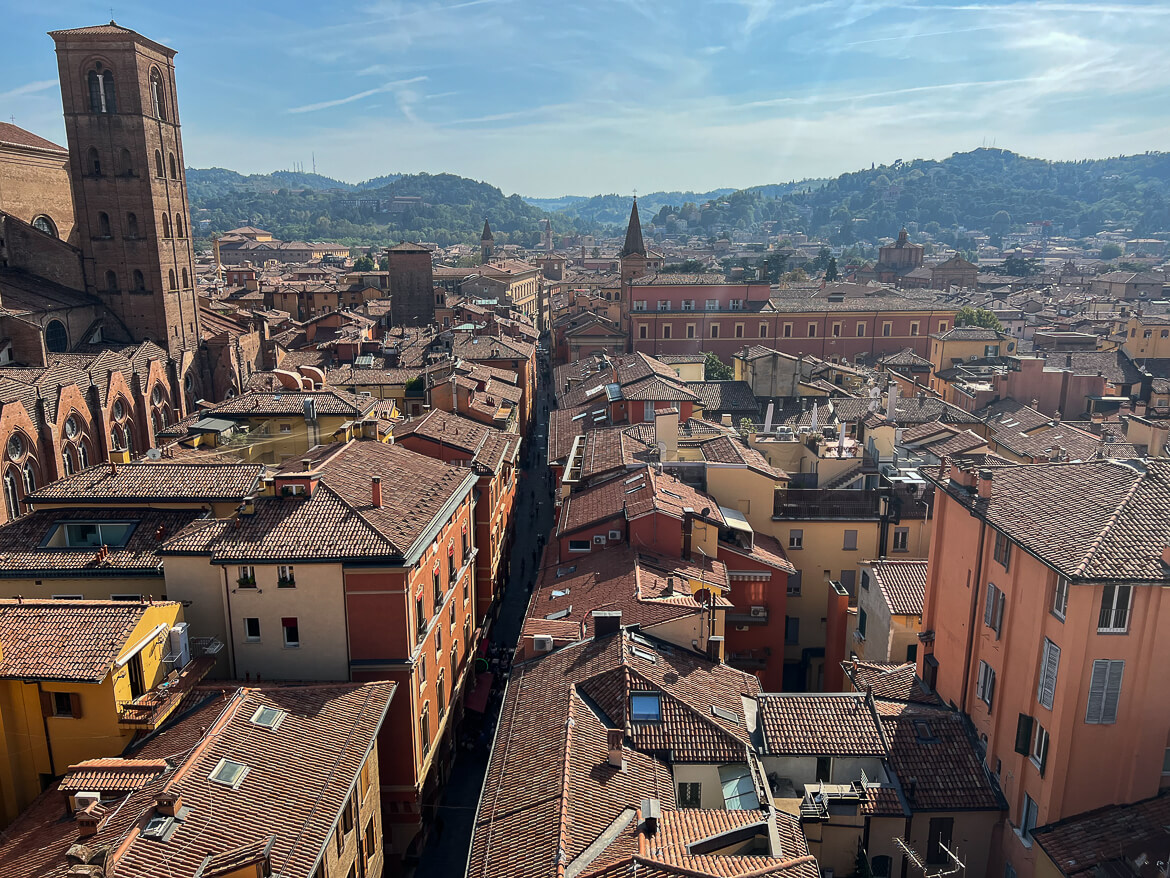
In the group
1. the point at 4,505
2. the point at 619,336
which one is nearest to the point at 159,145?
the point at 4,505

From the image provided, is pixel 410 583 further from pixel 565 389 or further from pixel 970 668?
pixel 565 389

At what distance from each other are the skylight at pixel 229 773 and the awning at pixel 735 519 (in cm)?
1893

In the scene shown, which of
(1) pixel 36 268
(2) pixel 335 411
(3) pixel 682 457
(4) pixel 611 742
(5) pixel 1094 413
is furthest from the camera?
(1) pixel 36 268

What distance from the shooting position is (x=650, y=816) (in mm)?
16156

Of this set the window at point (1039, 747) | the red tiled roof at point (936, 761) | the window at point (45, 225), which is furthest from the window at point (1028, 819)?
the window at point (45, 225)

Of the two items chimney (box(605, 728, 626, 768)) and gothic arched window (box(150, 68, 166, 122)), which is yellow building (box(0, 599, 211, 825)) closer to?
chimney (box(605, 728, 626, 768))

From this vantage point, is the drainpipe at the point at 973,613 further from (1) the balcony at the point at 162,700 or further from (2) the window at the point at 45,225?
(2) the window at the point at 45,225

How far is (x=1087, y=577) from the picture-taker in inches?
670

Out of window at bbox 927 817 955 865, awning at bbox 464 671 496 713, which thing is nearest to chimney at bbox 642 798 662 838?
window at bbox 927 817 955 865

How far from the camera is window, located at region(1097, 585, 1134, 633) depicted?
57.2 feet

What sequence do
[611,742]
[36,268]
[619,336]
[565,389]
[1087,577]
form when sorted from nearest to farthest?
[1087,577], [611,742], [36,268], [565,389], [619,336]

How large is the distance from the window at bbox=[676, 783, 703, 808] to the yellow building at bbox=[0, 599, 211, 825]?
12.1 metres

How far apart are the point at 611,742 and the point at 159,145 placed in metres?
55.7

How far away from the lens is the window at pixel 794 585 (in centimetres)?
3429
